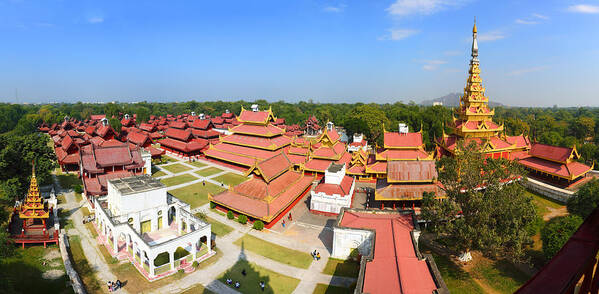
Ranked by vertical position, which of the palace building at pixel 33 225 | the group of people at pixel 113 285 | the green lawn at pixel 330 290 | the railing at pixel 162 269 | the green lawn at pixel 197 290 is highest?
the palace building at pixel 33 225

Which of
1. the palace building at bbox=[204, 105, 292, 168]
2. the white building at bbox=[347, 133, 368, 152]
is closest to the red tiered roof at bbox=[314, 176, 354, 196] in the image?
the palace building at bbox=[204, 105, 292, 168]

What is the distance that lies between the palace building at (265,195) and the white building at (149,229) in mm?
4123

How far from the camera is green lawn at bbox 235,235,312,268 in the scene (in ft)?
67.7

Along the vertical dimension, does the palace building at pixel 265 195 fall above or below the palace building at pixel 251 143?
below

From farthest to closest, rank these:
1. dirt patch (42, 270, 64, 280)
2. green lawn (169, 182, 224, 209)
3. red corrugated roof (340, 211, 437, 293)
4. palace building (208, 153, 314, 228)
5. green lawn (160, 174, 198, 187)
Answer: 1. green lawn (160, 174, 198, 187)
2. green lawn (169, 182, 224, 209)
3. palace building (208, 153, 314, 228)
4. dirt patch (42, 270, 64, 280)
5. red corrugated roof (340, 211, 437, 293)

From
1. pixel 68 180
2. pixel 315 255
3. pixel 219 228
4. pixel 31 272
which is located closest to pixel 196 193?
pixel 219 228

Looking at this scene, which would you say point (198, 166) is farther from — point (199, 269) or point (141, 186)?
point (199, 269)

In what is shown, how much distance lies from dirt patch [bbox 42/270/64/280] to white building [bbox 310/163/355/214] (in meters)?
19.7

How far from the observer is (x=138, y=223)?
73.0 ft

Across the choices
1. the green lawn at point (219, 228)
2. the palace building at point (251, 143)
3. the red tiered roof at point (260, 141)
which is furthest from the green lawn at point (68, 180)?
the green lawn at point (219, 228)

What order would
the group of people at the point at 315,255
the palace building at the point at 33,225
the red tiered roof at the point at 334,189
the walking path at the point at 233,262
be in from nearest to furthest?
1. the walking path at the point at 233,262
2. the group of people at the point at 315,255
3. the palace building at the point at 33,225
4. the red tiered roof at the point at 334,189

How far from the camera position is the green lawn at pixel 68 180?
34.8 m

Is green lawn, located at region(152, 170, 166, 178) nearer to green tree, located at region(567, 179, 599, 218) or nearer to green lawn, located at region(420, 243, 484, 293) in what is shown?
green lawn, located at region(420, 243, 484, 293)

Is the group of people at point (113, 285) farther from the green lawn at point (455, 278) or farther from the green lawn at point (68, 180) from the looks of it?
the green lawn at point (68, 180)
